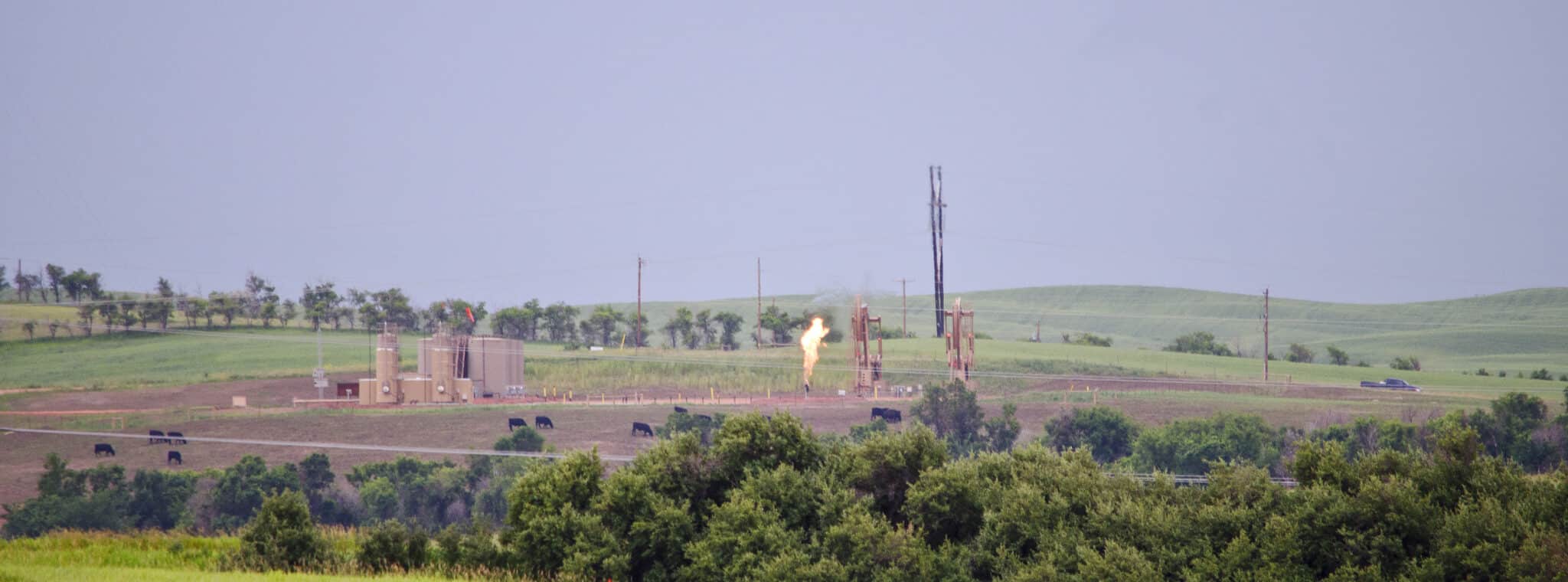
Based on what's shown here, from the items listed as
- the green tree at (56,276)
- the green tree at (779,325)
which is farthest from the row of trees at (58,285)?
the green tree at (779,325)

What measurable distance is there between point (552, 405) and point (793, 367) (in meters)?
21.7

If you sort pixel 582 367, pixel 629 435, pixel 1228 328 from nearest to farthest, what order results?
pixel 629 435
pixel 582 367
pixel 1228 328

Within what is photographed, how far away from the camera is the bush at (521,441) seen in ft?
261

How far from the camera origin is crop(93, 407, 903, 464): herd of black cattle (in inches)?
3130

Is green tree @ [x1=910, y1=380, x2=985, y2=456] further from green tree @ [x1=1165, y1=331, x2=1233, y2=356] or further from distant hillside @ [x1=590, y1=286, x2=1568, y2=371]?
green tree @ [x1=1165, y1=331, x2=1233, y2=356]

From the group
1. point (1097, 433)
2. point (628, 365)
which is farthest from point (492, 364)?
point (1097, 433)

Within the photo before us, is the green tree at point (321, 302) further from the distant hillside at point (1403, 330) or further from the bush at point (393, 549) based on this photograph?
the bush at point (393, 549)

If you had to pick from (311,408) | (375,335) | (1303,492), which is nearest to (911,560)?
(1303,492)

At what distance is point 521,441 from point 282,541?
52119mm

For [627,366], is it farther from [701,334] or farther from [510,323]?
[701,334]

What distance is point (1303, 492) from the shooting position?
83.9 ft

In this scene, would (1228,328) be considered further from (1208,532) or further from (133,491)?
(1208,532)

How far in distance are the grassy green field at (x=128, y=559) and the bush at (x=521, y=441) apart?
43.7 metres

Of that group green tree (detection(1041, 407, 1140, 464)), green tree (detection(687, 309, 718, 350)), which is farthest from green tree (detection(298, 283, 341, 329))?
green tree (detection(1041, 407, 1140, 464))
